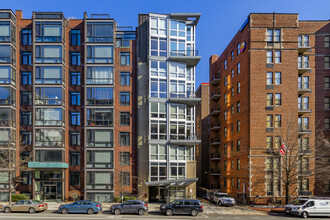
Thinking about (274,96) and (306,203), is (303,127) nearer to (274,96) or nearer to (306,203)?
(274,96)

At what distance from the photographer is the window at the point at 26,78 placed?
35812 millimetres

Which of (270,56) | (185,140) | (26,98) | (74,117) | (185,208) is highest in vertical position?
(270,56)

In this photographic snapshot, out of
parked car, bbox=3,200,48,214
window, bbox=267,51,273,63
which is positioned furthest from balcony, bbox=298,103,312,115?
parked car, bbox=3,200,48,214

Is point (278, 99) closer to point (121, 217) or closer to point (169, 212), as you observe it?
point (169, 212)

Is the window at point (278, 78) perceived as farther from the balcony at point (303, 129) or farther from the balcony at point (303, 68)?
the balcony at point (303, 129)

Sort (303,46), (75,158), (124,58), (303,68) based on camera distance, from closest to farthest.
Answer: (75,158)
(303,68)
(303,46)
(124,58)

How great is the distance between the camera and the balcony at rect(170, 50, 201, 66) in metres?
35.3

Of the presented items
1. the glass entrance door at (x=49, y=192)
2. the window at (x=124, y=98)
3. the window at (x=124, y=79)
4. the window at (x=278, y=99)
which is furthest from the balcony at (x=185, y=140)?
the glass entrance door at (x=49, y=192)

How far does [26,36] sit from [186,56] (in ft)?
72.5

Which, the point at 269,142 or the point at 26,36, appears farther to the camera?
the point at 26,36

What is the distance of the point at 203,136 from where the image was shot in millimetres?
58562

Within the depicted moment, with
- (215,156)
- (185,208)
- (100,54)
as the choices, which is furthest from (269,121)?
(100,54)

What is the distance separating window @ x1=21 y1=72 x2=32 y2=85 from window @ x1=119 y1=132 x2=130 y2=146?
14.4m

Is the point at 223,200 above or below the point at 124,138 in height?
below
